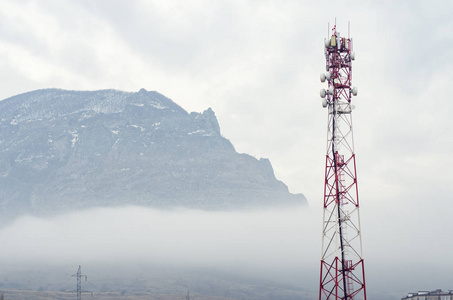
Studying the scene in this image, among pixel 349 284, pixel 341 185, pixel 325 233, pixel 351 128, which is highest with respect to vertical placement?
pixel 351 128

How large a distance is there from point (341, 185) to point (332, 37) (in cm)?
2312

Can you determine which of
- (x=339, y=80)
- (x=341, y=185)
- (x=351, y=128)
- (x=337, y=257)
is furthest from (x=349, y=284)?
(x=339, y=80)

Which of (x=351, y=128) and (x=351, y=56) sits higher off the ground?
(x=351, y=56)

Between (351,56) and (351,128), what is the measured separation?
1158 centimetres

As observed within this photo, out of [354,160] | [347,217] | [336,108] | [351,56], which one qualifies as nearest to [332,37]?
[351,56]

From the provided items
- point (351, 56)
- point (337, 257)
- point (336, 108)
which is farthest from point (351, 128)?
point (337, 257)

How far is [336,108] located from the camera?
378 feet

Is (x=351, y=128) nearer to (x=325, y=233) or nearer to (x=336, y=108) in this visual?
(x=336, y=108)

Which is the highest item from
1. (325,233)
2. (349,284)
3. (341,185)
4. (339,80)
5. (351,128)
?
(339,80)

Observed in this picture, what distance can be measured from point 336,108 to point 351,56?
8696 mm

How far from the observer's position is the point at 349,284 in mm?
111938

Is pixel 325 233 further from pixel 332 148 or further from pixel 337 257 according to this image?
pixel 332 148

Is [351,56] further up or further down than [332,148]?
further up

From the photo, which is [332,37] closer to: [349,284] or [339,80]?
[339,80]
